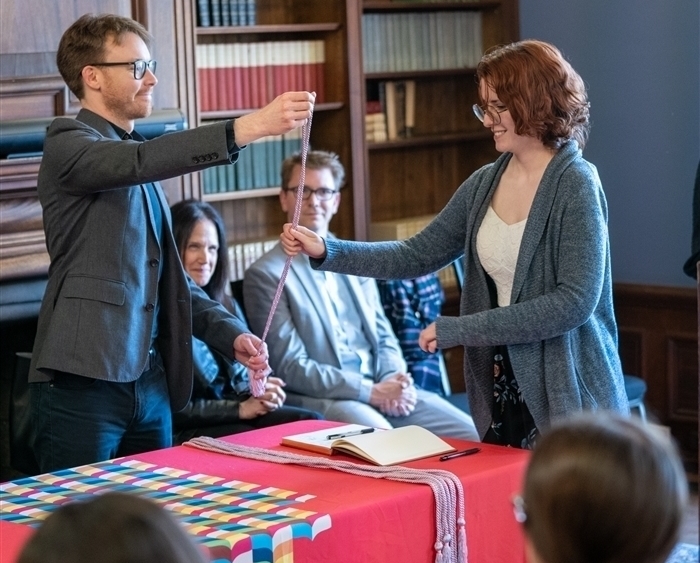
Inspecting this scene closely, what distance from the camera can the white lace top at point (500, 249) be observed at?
8.02 ft

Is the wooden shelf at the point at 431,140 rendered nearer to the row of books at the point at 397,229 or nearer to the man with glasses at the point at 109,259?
the row of books at the point at 397,229

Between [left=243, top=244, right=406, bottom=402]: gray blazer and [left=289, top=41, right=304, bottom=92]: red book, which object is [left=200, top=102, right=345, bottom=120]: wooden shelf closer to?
[left=289, top=41, right=304, bottom=92]: red book

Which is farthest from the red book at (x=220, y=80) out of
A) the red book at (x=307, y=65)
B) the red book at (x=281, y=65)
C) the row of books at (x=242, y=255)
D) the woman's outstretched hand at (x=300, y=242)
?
the woman's outstretched hand at (x=300, y=242)

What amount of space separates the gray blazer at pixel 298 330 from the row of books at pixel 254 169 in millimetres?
598

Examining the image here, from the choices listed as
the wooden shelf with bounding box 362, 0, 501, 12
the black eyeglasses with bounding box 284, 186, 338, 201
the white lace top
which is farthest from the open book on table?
the wooden shelf with bounding box 362, 0, 501, 12

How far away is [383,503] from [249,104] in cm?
272

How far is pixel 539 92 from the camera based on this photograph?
240 centimetres

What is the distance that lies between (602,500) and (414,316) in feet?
10.3

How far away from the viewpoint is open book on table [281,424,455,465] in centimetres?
220

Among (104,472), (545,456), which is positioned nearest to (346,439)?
(104,472)

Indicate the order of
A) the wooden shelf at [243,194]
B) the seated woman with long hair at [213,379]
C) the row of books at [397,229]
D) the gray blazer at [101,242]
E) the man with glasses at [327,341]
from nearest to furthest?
the gray blazer at [101,242]
the seated woman with long hair at [213,379]
the man with glasses at [327,341]
the wooden shelf at [243,194]
the row of books at [397,229]

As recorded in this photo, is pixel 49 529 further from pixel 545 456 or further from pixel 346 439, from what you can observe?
pixel 346 439

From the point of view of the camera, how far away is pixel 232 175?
14.4 ft

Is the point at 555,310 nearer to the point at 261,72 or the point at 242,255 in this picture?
the point at 242,255
